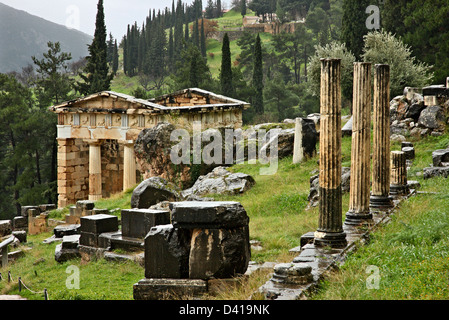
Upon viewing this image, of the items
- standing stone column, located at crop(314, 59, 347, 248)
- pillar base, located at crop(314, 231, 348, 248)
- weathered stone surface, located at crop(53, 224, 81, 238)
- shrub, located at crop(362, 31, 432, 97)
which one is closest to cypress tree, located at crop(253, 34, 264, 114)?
shrub, located at crop(362, 31, 432, 97)

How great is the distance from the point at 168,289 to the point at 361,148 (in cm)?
474

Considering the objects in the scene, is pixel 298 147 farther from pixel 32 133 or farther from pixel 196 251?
pixel 32 133

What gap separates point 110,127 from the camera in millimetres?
26734

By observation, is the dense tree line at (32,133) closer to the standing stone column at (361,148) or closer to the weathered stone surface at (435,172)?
the weathered stone surface at (435,172)

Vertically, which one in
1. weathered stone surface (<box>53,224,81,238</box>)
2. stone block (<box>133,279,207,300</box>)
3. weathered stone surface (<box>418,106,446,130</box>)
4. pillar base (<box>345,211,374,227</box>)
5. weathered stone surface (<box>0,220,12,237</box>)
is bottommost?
weathered stone surface (<box>0,220,12,237</box>)

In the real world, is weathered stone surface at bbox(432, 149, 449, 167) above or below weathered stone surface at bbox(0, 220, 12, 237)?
above

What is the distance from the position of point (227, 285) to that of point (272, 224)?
224 inches

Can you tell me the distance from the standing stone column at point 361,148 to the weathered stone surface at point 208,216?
3242 millimetres

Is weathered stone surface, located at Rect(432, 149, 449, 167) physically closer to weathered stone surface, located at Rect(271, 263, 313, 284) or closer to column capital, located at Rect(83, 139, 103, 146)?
weathered stone surface, located at Rect(271, 263, 313, 284)

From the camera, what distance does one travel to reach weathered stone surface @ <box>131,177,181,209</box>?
1600 cm

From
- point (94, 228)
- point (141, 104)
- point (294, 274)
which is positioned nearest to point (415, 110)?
point (141, 104)

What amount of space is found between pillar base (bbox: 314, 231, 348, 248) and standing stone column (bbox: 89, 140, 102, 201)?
19.7 meters

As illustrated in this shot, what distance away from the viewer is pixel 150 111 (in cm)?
2505
